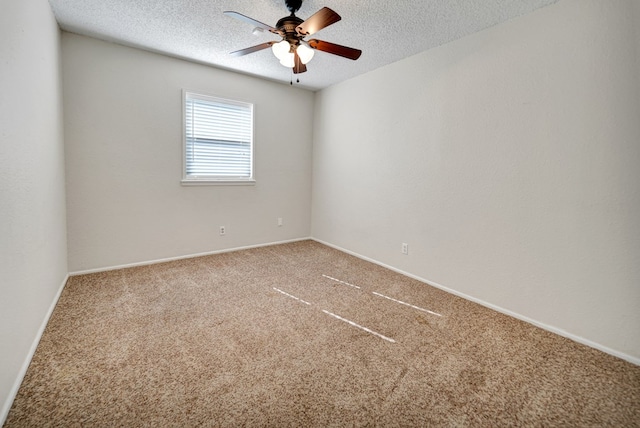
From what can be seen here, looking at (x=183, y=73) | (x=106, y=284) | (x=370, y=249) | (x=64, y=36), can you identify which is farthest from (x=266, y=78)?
(x=106, y=284)

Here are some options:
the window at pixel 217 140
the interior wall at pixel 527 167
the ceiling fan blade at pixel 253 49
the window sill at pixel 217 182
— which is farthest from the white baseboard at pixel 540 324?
the ceiling fan blade at pixel 253 49

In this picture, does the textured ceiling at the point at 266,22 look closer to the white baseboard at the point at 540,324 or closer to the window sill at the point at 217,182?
the window sill at the point at 217,182

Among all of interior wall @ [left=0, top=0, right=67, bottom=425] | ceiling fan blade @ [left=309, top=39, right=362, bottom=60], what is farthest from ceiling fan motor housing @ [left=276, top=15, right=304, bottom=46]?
interior wall @ [left=0, top=0, right=67, bottom=425]

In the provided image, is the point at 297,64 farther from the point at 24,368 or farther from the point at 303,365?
the point at 24,368

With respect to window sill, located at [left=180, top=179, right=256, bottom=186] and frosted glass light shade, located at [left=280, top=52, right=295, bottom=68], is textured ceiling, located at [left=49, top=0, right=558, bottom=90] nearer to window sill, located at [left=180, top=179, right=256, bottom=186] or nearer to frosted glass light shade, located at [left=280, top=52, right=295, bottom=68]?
frosted glass light shade, located at [left=280, top=52, right=295, bottom=68]

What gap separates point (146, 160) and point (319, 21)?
104 inches

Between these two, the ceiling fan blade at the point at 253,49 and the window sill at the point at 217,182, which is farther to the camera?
the window sill at the point at 217,182

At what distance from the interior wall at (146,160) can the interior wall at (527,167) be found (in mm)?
1733

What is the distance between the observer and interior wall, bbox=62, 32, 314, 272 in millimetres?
3139

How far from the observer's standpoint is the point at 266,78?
4.30 metres

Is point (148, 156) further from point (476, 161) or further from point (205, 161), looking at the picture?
point (476, 161)

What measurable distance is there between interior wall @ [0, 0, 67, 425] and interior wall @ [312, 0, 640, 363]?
3207 mm

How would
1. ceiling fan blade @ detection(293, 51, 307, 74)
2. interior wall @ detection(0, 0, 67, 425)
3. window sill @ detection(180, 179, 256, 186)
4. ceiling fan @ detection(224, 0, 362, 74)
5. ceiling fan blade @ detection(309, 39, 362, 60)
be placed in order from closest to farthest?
interior wall @ detection(0, 0, 67, 425) → ceiling fan @ detection(224, 0, 362, 74) → ceiling fan blade @ detection(309, 39, 362, 60) → ceiling fan blade @ detection(293, 51, 307, 74) → window sill @ detection(180, 179, 256, 186)

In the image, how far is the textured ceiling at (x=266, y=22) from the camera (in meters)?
2.36
